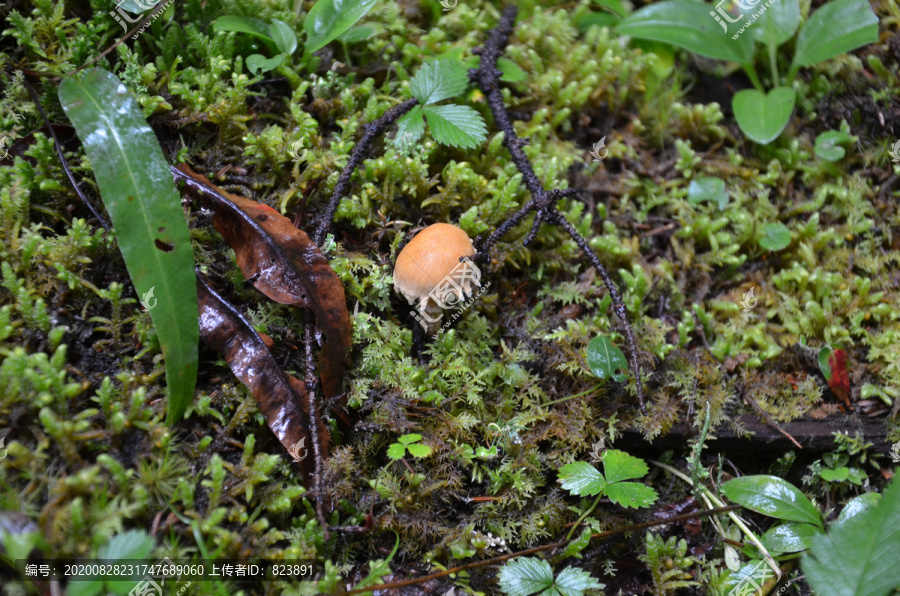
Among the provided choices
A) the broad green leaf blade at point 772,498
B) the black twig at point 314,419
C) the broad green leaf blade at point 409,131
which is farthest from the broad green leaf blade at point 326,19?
the broad green leaf blade at point 772,498

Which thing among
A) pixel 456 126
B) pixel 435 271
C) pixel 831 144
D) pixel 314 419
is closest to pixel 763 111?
pixel 831 144

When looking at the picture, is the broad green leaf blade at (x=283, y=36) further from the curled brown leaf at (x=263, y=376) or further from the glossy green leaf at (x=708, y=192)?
the glossy green leaf at (x=708, y=192)

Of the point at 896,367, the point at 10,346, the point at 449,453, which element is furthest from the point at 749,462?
the point at 10,346

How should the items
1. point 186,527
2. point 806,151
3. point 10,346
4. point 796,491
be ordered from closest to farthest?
point 186,527
point 10,346
point 796,491
point 806,151

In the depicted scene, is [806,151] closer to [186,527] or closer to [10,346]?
[186,527]

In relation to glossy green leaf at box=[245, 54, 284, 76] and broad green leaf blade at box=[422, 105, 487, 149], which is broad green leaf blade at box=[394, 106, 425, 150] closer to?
broad green leaf blade at box=[422, 105, 487, 149]

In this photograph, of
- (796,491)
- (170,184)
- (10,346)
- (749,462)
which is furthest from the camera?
(749,462)

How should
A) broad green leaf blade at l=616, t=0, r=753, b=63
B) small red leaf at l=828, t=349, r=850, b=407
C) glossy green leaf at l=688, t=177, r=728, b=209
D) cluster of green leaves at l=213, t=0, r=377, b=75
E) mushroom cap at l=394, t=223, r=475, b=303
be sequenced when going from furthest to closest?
broad green leaf blade at l=616, t=0, r=753, b=63, glossy green leaf at l=688, t=177, r=728, b=209, cluster of green leaves at l=213, t=0, r=377, b=75, small red leaf at l=828, t=349, r=850, b=407, mushroom cap at l=394, t=223, r=475, b=303

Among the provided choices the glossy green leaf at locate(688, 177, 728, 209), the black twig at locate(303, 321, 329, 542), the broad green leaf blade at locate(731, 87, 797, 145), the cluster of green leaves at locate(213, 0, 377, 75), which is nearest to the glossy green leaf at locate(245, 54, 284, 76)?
the cluster of green leaves at locate(213, 0, 377, 75)
